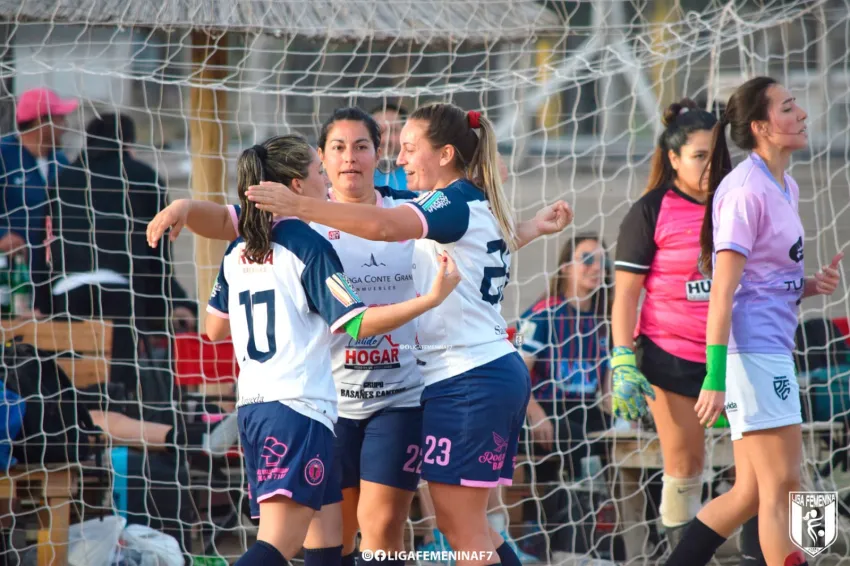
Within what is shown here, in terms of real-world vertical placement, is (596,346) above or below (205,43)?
below

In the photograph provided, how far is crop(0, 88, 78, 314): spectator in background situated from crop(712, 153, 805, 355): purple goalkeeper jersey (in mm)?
3279

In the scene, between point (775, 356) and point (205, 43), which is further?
point (205, 43)

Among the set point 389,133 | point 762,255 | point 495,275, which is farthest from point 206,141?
point 762,255

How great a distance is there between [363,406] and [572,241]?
2.13m

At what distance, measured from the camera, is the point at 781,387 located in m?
3.32

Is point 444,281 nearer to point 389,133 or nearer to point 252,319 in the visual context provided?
point 252,319

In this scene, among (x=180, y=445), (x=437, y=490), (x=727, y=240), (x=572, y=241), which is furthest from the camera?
(x=572, y=241)

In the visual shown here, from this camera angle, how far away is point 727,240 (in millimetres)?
3322

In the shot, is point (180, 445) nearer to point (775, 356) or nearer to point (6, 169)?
point (6, 169)

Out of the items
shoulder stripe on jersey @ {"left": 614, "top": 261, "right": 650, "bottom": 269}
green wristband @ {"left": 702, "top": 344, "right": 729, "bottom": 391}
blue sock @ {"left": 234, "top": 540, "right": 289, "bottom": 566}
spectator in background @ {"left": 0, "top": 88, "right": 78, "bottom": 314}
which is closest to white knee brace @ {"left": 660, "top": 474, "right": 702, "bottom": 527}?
shoulder stripe on jersey @ {"left": 614, "top": 261, "right": 650, "bottom": 269}

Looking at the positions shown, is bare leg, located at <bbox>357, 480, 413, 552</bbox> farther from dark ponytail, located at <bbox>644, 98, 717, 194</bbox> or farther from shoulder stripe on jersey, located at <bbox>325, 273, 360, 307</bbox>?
dark ponytail, located at <bbox>644, 98, 717, 194</bbox>

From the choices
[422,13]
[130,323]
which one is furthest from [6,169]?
[422,13]

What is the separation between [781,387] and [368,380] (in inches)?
52.5

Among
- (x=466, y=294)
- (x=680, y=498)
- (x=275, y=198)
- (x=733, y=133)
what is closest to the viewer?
(x=275, y=198)
